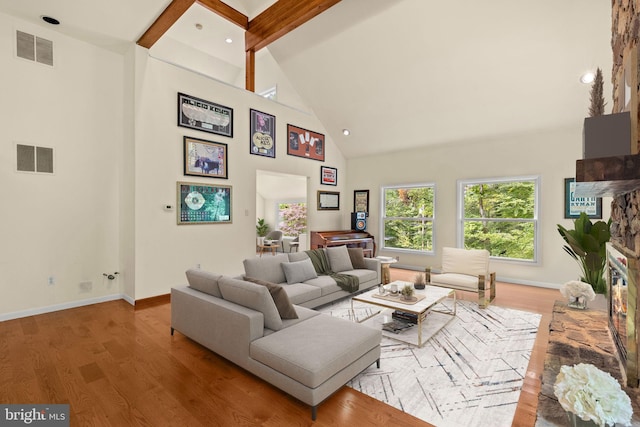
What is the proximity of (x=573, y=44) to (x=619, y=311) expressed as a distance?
12.3ft

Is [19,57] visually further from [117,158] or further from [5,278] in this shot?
[5,278]

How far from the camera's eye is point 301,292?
366 centimetres

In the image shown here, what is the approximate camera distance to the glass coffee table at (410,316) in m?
3.07

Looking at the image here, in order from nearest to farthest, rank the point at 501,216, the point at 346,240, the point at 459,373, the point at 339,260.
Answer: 1. the point at 459,373
2. the point at 339,260
3. the point at 501,216
4. the point at 346,240

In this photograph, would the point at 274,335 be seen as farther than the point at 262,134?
No

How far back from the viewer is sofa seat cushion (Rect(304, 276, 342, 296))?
3964 millimetres

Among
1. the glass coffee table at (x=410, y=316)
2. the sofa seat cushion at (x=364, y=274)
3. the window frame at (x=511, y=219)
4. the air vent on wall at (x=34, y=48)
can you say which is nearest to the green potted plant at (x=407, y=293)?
the glass coffee table at (x=410, y=316)

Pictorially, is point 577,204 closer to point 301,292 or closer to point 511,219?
point 511,219

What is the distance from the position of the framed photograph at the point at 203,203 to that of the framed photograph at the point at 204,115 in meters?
0.94

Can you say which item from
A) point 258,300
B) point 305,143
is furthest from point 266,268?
point 305,143

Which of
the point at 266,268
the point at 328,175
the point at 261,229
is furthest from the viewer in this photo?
the point at 261,229

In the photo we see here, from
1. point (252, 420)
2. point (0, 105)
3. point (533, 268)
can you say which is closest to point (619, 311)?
point (252, 420)

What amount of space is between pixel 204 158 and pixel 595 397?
16.5 ft

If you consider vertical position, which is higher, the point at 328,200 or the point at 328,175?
the point at 328,175
